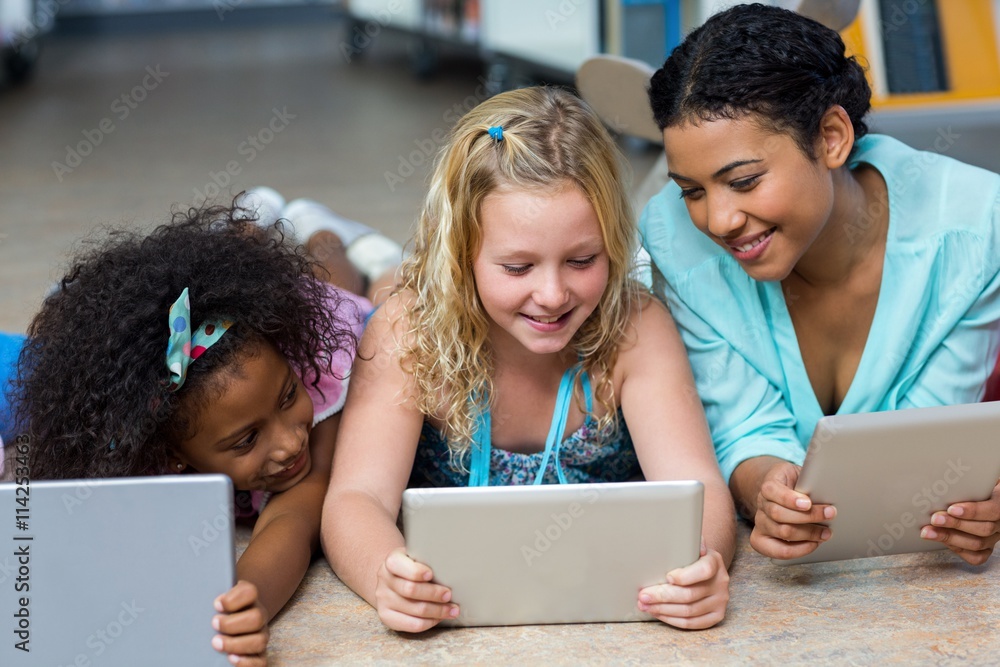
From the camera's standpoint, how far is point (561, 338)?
1.37 meters

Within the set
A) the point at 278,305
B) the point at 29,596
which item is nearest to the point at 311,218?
the point at 278,305

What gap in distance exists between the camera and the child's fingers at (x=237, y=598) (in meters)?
1.13

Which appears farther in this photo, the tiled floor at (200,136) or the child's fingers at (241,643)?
the tiled floor at (200,136)

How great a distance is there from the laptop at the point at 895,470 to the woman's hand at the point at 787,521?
0.01m

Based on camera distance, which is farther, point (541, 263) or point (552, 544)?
point (541, 263)

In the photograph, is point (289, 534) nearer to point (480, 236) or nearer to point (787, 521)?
point (480, 236)

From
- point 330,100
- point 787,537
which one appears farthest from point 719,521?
point 330,100

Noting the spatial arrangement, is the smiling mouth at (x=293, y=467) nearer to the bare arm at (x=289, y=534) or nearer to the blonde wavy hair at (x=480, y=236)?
the bare arm at (x=289, y=534)

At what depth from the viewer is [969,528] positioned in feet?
4.25

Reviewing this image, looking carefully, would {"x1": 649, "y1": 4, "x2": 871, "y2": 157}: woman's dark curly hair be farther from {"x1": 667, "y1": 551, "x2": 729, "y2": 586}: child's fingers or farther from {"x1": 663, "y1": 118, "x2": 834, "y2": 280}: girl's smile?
{"x1": 667, "y1": 551, "x2": 729, "y2": 586}: child's fingers

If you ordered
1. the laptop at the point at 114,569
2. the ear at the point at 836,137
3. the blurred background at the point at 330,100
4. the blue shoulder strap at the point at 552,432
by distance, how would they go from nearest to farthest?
the laptop at the point at 114,569, the ear at the point at 836,137, the blue shoulder strap at the point at 552,432, the blurred background at the point at 330,100

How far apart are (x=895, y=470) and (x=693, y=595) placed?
0.27 metres

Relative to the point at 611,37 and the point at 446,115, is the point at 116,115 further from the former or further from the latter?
the point at 611,37

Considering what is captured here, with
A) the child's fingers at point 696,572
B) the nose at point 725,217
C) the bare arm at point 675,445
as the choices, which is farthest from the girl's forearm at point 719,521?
the nose at point 725,217
